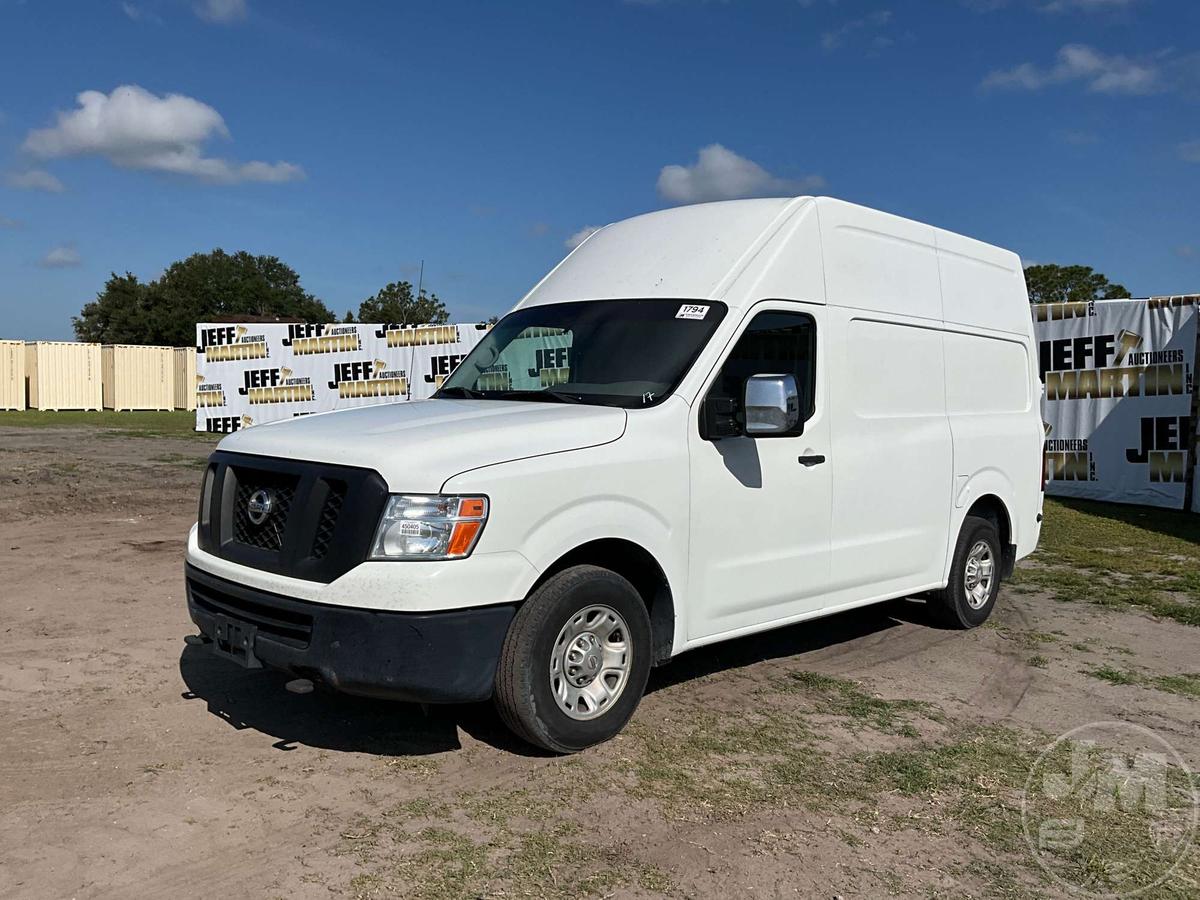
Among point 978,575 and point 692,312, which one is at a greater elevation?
point 692,312

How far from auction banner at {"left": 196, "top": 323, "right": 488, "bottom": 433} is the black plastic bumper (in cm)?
1816

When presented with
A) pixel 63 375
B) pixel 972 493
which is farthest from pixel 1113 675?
pixel 63 375

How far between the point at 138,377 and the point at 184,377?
1.85 meters

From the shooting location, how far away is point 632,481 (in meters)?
4.57

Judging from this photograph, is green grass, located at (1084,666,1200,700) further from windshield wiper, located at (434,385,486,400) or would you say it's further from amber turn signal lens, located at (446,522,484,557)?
amber turn signal lens, located at (446,522,484,557)

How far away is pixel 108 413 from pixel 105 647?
121 ft

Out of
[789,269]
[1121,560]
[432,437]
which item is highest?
[789,269]

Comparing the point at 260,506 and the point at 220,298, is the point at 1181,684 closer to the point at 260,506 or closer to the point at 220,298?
the point at 260,506

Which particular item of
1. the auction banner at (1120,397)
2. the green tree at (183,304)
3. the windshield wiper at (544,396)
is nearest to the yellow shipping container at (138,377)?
the green tree at (183,304)

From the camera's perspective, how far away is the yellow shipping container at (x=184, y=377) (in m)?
42.6

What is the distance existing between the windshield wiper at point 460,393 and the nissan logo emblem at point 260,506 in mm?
1442

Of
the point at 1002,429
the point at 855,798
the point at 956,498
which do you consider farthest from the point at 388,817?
the point at 1002,429

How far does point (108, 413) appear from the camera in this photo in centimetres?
3909

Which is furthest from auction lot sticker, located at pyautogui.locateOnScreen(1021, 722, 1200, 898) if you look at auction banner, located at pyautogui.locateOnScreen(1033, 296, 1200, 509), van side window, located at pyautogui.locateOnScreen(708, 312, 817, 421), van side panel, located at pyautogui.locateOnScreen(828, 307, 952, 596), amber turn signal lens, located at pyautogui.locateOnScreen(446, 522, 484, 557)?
auction banner, located at pyautogui.locateOnScreen(1033, 296, 1200, 509)
